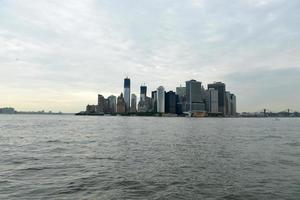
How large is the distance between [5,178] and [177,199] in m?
14.5

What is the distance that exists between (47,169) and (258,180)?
18.6 m

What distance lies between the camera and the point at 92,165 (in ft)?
103

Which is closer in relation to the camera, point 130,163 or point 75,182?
point 75,182

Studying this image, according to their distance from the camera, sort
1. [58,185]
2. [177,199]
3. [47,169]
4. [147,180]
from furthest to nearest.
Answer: [47,169]
[147,180]
[58,185]
[177,199]

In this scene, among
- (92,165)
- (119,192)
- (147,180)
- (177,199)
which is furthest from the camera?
(92,165)

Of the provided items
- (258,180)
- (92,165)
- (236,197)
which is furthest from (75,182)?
(258,180)

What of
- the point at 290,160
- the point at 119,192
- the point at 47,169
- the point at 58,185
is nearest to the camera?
the point at 119,192

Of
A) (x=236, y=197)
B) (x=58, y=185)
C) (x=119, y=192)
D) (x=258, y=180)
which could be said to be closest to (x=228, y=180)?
(x=258, y=180)

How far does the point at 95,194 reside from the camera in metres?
20.7

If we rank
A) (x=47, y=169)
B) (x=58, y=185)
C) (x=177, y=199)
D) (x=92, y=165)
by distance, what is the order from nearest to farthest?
(x=177, y=199)
(x=58, y=185)
(x=47, y=169)
(x=92, y=165)

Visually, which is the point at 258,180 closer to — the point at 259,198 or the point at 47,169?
the point at 259,198

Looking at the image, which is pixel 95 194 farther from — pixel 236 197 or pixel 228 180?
pixel 228 180

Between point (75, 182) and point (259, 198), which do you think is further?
point (75, 182)

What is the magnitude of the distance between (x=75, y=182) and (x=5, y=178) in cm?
624
